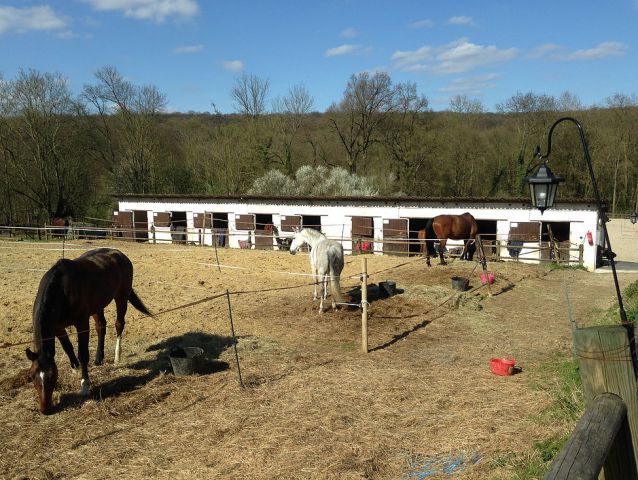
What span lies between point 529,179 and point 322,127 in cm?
3640

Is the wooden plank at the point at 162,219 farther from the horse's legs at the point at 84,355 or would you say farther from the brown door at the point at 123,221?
the horse's legs at the point at 84,355

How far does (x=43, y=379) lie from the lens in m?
5.17

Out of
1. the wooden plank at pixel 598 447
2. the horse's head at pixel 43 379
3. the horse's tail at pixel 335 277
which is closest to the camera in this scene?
the wooden plank at pixel 598 447

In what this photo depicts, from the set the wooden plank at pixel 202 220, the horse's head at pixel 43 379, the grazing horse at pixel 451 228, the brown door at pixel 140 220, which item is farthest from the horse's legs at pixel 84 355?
the brown door at pixel 140 220

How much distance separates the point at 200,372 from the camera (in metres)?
6.47

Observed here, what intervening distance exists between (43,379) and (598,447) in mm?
5516

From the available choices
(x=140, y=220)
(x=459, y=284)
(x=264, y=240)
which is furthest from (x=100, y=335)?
(x=140, y=220)

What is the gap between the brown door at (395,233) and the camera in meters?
20.2

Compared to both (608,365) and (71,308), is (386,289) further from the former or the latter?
(608,365)

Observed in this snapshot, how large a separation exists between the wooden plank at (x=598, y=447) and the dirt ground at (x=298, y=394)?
89.4 inches

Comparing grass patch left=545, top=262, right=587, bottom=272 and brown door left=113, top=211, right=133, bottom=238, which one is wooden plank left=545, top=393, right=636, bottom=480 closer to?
grass patch left=545, top=262, right=587, bottom=272

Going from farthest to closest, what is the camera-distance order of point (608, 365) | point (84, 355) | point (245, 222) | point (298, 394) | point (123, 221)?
point (123, 221) < point (245, 222) < point (84, 355) < point (298, 394) < point (608, 365)

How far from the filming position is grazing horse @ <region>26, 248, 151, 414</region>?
5.21 meters

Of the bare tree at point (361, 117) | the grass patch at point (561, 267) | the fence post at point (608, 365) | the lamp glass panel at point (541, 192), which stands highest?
the bare tree at point (361, 117)
